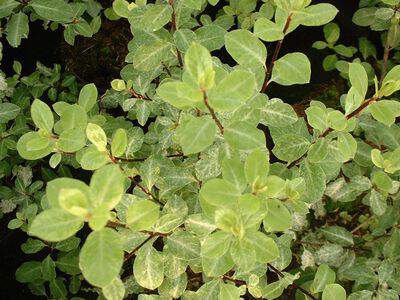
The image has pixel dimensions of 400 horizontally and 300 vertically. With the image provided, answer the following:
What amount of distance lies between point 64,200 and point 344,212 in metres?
1.50

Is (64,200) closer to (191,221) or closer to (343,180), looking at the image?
(191,221)

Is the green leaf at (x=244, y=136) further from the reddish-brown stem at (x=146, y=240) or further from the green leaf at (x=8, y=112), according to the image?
the green leaf at (x=8, y=112)

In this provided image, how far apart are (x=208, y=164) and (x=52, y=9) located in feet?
2.40

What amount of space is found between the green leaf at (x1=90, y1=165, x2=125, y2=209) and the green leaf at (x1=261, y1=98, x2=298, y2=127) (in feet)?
1.46

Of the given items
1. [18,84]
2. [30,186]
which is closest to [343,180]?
[30,186]

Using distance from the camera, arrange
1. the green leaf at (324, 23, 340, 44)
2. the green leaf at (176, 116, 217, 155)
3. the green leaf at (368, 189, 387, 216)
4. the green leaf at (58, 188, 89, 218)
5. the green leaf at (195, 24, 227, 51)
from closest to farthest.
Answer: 1. the green leaf at (58, 188, 89, 218)
2. the green leaf at (176, 116, 217, 155)
3. the green leaf at (195, 24, 227, 51)
4. the green leaf at (368, 189, 387, 216)
5. the green leaf at (324, 23, 340, 44)

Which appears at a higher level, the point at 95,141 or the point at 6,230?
the point at 95,141

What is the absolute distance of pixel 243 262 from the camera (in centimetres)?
82

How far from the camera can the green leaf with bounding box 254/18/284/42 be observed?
0.89 meters

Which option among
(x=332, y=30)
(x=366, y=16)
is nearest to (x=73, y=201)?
(x=366, y=16)

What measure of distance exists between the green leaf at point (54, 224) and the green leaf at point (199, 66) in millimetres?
302

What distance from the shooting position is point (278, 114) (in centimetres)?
103

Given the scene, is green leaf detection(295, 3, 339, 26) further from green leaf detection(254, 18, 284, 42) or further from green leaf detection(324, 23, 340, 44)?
green leaf detection(324, 23, 340, 44)

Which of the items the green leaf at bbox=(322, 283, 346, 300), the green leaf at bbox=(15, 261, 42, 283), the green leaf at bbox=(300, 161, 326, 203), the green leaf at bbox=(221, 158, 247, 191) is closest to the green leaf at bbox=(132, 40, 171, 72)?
the green leaf at bbox=(221, 158, 247, 191)
